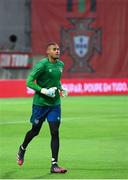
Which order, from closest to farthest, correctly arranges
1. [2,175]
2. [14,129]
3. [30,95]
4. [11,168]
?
1. [2,175]
2. [11,168]
3. [14,129]
4. [30,95]

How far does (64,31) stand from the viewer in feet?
131

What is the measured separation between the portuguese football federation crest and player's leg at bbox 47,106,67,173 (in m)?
27.5

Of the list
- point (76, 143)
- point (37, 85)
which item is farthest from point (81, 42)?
point (37, 85)

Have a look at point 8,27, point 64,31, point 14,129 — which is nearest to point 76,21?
point 64,31

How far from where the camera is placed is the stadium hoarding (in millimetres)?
33094

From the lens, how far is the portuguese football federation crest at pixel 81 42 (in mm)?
39812

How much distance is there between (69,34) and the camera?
4003 centimetres

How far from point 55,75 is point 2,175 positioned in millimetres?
1898

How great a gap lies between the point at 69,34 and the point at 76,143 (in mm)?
24189

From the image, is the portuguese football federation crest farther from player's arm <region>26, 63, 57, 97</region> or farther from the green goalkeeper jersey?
player's arm <region>26, 63, 57, 97</region>

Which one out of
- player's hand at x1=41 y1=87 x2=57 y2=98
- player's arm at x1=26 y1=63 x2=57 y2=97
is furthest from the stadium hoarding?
player's hand at x1=41 y1=87 x2=57 y2=98

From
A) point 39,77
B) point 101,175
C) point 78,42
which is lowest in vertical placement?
point 101,175

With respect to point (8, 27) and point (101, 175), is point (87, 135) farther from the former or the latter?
point (8, 27)

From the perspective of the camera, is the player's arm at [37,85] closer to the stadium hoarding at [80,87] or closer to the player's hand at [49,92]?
the player's hand at [49,92]
